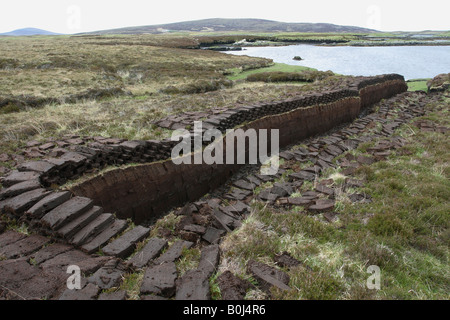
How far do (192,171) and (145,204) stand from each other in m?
1.68

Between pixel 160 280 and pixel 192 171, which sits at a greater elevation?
pixel 192 171

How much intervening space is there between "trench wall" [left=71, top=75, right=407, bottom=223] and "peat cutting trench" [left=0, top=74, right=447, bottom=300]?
3 cm

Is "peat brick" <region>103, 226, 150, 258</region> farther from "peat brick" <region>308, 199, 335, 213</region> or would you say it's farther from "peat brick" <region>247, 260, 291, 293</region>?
"peat brick" <region>308, 199, 335, 213</region>

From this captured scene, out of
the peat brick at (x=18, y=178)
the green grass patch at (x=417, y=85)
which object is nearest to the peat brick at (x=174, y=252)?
the peat brick at (x=18, y=178)

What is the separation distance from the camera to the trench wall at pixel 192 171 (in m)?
6.66

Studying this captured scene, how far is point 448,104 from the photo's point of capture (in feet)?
56.2

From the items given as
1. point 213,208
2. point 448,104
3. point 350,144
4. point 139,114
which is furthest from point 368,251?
point 448,104

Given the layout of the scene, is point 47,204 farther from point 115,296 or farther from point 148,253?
point 115,296

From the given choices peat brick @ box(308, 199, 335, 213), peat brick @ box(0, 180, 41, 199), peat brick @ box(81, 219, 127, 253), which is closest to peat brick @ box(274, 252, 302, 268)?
peat brick @ box(308, 199, 335, 213)

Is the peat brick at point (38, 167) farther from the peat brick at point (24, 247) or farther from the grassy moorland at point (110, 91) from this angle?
the peat brick at point (24, 247)

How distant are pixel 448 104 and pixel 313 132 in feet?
33.0
